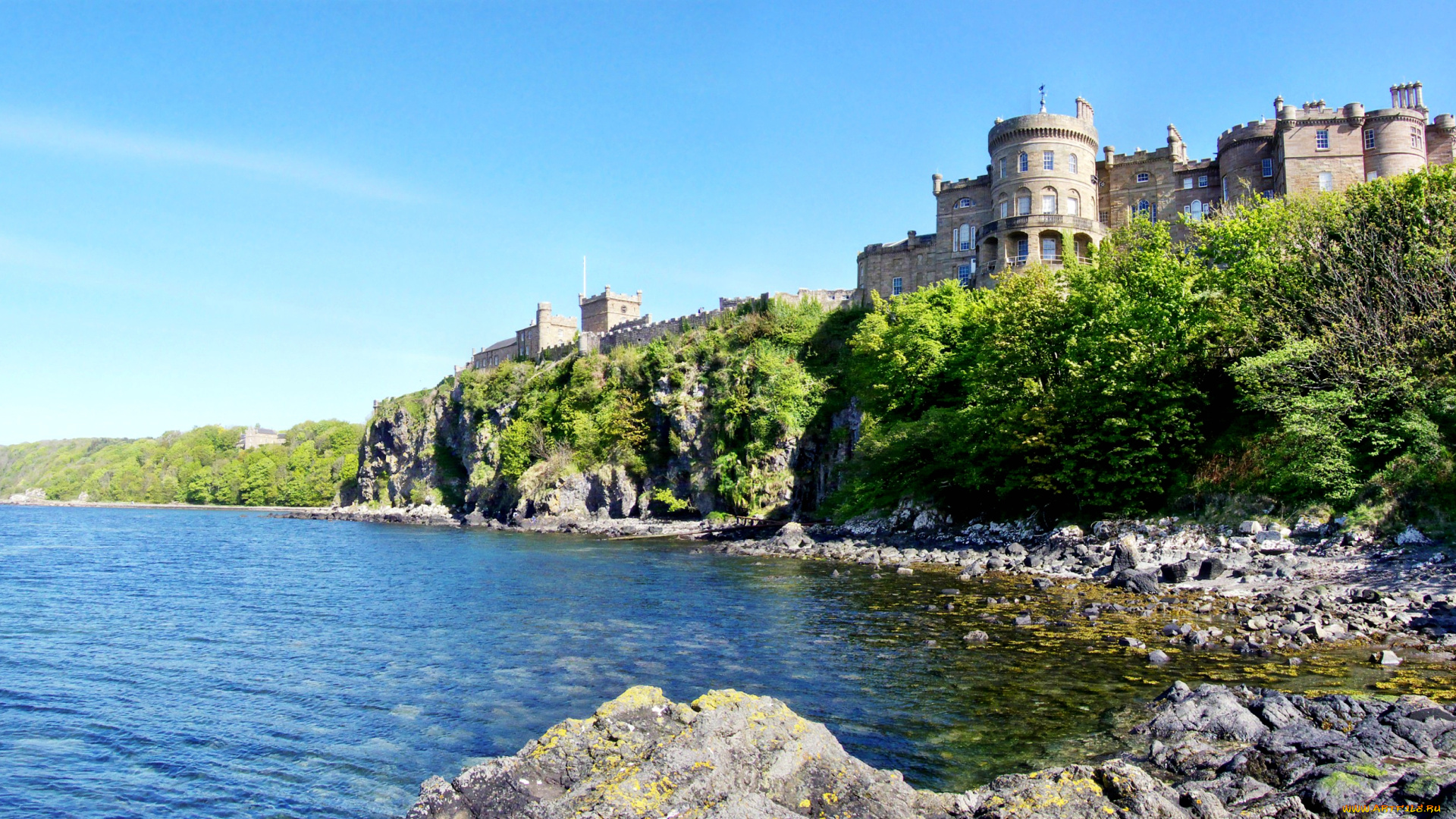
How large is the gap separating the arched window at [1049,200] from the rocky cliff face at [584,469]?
665 inches

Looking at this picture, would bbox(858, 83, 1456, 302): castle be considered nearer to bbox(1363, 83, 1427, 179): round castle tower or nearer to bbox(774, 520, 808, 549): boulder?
bbox(1363, 83, 1427, 179): round castle tower

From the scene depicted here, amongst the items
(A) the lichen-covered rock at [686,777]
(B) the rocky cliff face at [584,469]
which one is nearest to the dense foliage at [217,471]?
(B) the rocky cliff face at [584,469]

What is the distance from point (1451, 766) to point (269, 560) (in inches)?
1845

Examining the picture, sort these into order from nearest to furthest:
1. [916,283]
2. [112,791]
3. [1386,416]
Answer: [112,791] → [1386,416] → [916,283]

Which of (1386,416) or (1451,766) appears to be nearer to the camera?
(1451,766)

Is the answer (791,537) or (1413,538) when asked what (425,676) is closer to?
(1413,538)

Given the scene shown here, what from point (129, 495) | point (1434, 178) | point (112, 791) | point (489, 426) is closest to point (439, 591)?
point (112, 791)

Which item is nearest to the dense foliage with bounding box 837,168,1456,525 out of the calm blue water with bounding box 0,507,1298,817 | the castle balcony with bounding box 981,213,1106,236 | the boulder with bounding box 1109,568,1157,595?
the boulder with bounding box 1109,568,1157,595

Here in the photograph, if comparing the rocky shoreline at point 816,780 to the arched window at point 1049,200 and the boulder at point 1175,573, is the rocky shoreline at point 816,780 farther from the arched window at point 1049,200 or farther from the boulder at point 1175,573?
the arched window at point 1049,200

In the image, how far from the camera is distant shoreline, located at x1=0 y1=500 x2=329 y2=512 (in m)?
125

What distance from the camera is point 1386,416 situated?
26781 mm

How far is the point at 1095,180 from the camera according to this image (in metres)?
56.5

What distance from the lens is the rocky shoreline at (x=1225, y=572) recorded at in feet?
56.5

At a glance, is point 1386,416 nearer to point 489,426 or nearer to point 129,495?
point 489,426
